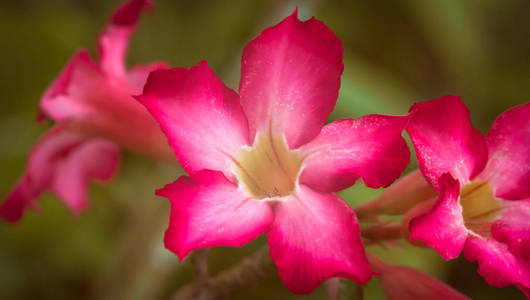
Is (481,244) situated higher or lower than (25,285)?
higher

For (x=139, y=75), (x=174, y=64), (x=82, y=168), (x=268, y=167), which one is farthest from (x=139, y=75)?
(x=174, y=64)

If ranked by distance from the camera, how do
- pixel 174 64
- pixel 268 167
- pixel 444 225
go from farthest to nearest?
pixel 174 64 → pixel 268 167 → pixel 444 225

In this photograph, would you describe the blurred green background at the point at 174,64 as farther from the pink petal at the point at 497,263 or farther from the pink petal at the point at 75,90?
the pink petal at the point at 497,263

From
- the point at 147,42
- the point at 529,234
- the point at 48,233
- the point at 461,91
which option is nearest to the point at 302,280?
the point at 529,234

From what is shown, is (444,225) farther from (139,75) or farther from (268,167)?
(139,75)

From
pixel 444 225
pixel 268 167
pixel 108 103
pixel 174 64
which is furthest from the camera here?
pixel 174 64

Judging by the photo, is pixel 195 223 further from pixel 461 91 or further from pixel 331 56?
pixel 461 91

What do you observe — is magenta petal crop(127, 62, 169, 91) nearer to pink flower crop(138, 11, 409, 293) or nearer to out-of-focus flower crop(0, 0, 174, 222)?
out-of-focus flower crop(0, 0, 174, 222)
